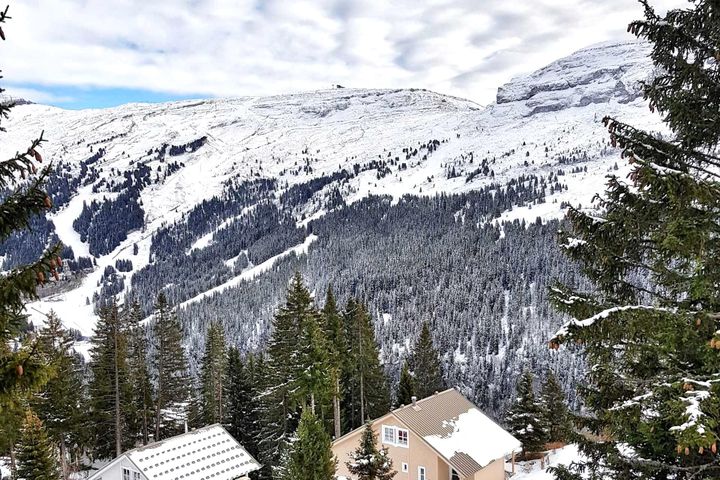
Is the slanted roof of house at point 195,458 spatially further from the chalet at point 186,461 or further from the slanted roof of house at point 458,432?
the slanted roof of house at point 458,432

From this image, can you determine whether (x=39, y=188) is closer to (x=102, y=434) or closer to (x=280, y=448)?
(x=280, y=448)

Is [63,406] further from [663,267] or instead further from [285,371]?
[663,267]

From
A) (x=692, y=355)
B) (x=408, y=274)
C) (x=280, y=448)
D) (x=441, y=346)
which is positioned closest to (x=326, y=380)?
(x=280, y=448)

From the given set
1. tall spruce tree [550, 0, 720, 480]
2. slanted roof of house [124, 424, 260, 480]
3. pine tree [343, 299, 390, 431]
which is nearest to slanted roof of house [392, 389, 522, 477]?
pine tree [343, 299, 390, 431]

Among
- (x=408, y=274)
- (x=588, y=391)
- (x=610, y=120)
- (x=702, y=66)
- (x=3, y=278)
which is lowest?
(x=408, y=274)

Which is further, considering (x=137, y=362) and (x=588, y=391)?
(x=137, y=362)

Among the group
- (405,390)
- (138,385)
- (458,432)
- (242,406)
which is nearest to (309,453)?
(458,432)

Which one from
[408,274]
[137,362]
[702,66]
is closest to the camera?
[702,66]
